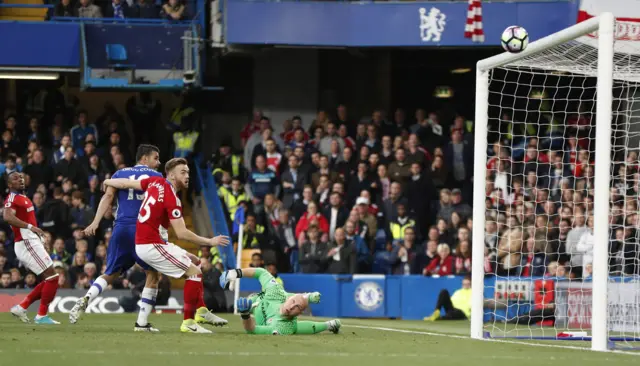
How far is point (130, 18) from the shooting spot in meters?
25.2

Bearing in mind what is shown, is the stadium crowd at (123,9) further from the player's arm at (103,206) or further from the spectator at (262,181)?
the player's arm at (103,206)

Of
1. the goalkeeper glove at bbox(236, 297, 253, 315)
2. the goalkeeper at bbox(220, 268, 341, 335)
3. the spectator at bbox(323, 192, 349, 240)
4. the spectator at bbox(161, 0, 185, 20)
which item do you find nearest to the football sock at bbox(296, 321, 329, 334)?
the goalkeeper at bbox(220, 268, 341, 335)

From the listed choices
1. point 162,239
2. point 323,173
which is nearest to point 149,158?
point 162,239

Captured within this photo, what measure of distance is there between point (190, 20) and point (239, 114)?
2.97 meters

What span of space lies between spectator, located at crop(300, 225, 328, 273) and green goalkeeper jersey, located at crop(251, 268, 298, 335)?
8842 mm

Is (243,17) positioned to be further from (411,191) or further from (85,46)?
(411,191)

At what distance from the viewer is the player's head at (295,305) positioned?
12359 millimetres

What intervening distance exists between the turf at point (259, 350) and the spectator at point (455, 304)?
25.0 ft

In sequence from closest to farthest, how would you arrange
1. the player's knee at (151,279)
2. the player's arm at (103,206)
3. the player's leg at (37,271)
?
1. the player's knee at (151,279)
2. the player's arm at (103,206)
3. the player's leg at (37,271)

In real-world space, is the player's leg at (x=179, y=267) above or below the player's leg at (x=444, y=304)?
above

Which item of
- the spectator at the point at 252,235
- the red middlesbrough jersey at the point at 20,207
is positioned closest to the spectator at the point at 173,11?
the spectator at the point at 252,235

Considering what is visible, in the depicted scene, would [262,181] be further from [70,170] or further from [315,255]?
[70,170]

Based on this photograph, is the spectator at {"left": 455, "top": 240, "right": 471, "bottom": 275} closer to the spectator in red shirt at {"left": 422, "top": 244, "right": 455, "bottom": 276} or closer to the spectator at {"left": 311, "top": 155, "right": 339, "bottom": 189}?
the spectator in red shirt at {"left": 422, "top": 244, "right": 455, "bottom": 276}

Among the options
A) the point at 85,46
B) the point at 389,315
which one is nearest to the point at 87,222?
the point at 85,46
